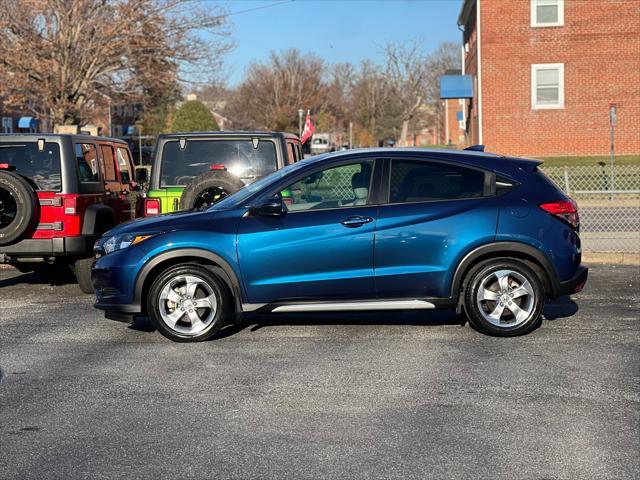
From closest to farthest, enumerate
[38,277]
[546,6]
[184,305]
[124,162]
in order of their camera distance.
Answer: [184,305], [38,277], [124,162], [546,6]

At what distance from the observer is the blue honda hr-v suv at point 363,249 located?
25.7 feet

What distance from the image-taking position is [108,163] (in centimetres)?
1178

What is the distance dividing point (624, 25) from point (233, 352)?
29.1 m

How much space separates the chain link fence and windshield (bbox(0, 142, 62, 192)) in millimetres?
7612

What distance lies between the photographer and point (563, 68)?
33.2 metres

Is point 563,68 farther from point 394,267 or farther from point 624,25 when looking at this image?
point 394,267

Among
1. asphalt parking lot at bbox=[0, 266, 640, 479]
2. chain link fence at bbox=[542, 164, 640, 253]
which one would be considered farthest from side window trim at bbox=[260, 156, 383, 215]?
chain link fence at bbox=[542, 164, 640, 253]

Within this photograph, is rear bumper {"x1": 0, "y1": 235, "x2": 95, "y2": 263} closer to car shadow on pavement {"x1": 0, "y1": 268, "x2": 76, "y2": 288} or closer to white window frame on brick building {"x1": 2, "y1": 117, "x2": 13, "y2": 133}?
car shadow on pavement {"x1": 0, "y1": 268, "x2": 76, "y2": 288}

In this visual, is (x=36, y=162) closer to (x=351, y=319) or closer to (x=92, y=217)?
(x=92, y=217)

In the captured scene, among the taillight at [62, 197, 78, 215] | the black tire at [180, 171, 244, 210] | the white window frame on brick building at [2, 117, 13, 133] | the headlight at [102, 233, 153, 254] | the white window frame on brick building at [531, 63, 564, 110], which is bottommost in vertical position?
the headlight at [102, 233, 153, 254]

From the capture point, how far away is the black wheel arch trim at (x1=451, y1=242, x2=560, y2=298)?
25.8ft

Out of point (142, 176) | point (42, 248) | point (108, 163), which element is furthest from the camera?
point (108, 163)

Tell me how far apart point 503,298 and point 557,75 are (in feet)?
89.4

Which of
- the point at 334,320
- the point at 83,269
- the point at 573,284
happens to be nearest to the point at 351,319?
the point at 334,320
